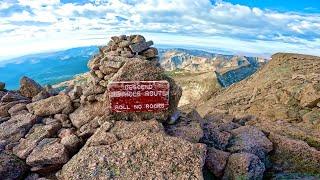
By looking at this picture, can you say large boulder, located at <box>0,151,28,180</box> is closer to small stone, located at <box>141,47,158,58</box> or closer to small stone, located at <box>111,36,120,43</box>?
small stone, located at <box>141,47,158,58</box>

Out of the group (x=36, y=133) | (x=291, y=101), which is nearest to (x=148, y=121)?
(x=36, y=133)

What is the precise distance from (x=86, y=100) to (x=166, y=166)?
785 centimetres

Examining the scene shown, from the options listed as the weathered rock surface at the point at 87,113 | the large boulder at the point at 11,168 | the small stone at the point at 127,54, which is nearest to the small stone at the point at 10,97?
the weathered rock surface at the point at 87,113

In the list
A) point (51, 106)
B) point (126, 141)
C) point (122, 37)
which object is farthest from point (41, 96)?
point (126, 141)

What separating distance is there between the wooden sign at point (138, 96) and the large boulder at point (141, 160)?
8.64ft

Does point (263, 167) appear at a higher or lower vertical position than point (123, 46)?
lower

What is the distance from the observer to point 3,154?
66.5 ft

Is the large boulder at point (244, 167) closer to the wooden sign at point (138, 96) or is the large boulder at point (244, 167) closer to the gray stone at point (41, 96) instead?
the wooden sign at point (138, 96)

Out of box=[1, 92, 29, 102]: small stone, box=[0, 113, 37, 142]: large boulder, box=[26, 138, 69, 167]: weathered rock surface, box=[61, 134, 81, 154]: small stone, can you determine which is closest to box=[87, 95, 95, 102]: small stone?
box=[61, 134, 81, 154]: small stone

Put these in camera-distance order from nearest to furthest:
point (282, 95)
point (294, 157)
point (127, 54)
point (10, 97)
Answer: point (294, 157) < point (127, 54) < point (10, 97) < point (282, 95)

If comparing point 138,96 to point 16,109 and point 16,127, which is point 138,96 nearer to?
point 16,127

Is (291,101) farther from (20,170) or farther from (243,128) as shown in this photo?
(20,170)

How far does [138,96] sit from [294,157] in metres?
9.09

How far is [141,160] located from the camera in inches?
708
